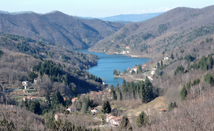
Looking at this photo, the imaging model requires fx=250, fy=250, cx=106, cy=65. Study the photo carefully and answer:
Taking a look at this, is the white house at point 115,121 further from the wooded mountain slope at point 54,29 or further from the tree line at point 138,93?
the wooded mountain slope at point 54,29

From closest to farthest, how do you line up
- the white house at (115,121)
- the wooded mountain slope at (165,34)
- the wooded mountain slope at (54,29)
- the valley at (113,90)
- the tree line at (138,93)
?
the valley at (113,90) → the white house at (115,121) → the tree line at (138,93) → the wooded mountain slope at (165,34) → the wooded mountain slope at (54,29)

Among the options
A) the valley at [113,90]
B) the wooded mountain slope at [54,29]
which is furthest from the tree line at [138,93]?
the wooded mountain slope at [54,29]

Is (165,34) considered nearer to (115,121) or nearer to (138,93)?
(138,93)

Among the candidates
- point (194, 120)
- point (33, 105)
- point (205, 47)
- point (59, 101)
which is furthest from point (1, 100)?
point (205, 47)

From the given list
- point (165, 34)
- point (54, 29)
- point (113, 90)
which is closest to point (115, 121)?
point (113, 90)

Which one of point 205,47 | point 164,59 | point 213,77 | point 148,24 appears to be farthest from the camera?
point 148,24

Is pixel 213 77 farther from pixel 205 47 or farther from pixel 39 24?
pixel 39 24

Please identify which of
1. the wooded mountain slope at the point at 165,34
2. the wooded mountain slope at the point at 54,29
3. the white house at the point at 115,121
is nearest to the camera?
the white house at the point at 115,121

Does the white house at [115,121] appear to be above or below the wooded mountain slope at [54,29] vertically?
below
